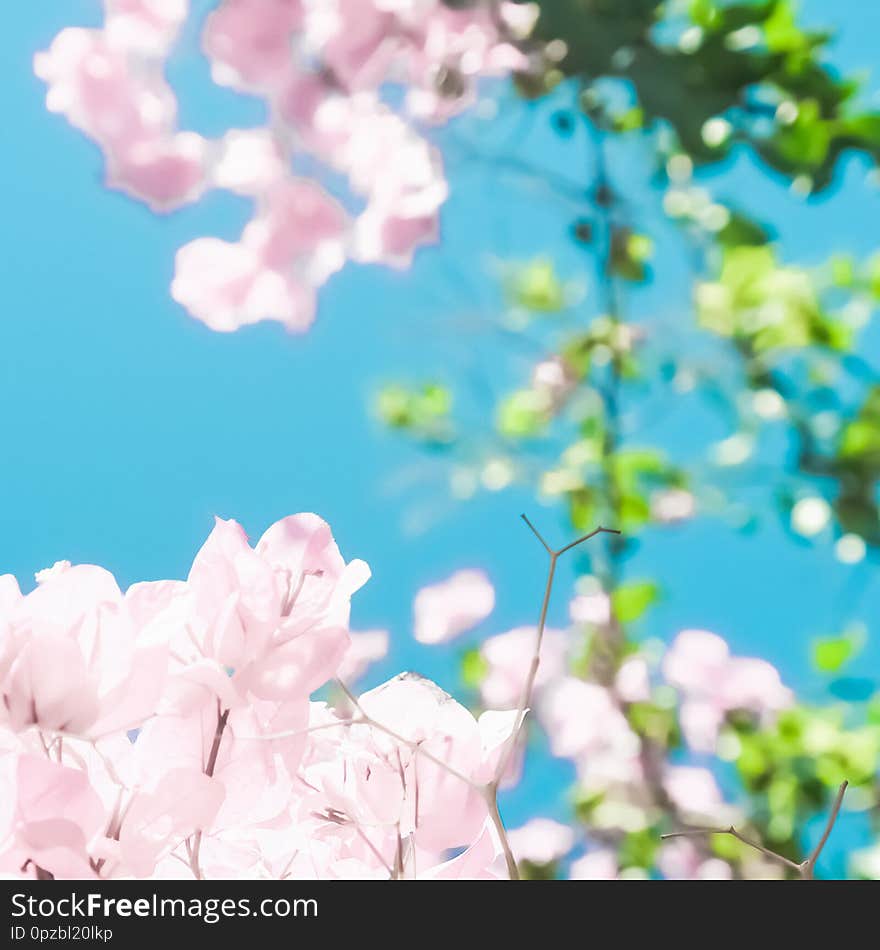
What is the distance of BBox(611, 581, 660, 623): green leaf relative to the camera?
1.26 m

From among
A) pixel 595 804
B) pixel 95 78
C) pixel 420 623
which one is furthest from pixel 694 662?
pixel 95 78

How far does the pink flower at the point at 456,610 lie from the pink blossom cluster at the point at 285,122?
1.68 feet

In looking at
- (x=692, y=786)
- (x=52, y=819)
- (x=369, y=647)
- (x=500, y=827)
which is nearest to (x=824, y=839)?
(x=500, y=827)

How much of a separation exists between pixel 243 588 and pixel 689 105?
3.04 feet

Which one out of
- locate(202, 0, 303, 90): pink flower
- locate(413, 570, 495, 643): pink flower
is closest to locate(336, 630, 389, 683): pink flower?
locate(413, 570, 495, 643): pink flower

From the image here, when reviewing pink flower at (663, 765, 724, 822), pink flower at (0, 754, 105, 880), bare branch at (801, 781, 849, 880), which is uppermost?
pink flower at (663, 765, 724, 822)

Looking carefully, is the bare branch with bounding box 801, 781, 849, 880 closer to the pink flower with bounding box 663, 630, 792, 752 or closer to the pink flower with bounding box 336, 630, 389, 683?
the pink flower with bounding box 336, 630, 389, 683

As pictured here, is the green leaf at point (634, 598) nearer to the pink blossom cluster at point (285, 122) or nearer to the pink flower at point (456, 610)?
the pink flower at point (456, 610)

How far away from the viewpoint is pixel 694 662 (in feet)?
4.98

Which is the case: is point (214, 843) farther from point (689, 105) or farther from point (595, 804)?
point (595, 804)

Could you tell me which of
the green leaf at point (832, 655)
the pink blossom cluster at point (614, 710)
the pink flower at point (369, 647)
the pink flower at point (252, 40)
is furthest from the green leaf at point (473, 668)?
the pink flower at point (252, 40)

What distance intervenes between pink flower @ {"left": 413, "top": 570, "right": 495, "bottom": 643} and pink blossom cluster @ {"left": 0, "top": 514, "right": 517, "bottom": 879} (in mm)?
1280

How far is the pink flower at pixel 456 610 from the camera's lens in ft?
5.18
